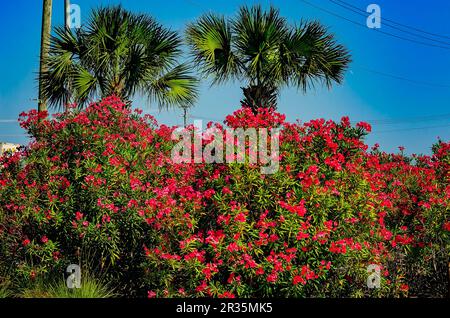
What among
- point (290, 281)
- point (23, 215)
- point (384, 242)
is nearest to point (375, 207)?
point (384, 242)

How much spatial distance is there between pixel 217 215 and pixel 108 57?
1002cm

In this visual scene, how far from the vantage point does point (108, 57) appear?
1486cm

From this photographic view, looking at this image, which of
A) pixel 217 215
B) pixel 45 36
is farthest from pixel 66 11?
pixel 217 215

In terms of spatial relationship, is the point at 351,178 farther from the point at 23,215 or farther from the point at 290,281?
the point at 23,215

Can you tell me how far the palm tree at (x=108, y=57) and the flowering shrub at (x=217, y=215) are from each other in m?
7.99

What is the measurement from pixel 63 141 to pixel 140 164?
99cm

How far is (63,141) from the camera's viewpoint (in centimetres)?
679

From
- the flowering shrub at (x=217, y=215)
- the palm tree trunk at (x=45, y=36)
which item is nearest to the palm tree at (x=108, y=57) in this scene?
the palm tree trunk at (x=45, y=36)

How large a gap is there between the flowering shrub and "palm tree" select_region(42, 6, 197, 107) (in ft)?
26.2

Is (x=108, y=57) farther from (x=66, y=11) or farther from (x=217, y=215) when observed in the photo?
(x=217, y=215)

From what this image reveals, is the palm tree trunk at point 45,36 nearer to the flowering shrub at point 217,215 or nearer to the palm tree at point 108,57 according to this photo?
the palm tree at point 108,57

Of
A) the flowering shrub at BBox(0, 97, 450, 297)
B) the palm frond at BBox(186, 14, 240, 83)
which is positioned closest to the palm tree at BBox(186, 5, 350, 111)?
the palm frond at BBox(186, 14, 240, 83)
